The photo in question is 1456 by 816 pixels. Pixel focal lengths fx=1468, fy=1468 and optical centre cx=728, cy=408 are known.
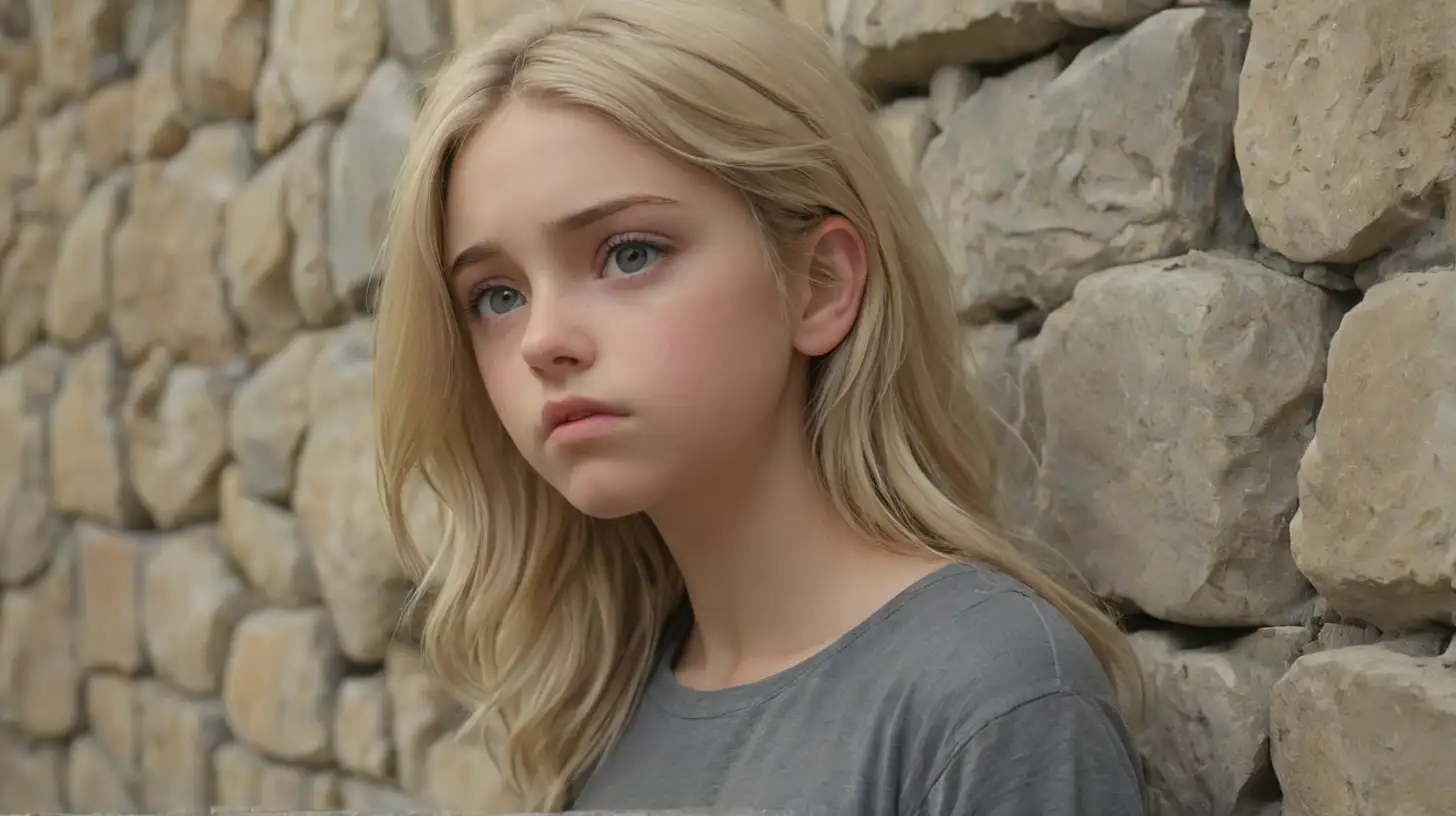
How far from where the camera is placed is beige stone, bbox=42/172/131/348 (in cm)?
225

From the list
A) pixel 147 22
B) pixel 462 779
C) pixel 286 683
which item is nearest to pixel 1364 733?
pixel 462 779

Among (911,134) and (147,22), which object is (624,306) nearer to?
(911,134)

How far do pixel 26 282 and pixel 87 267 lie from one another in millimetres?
255

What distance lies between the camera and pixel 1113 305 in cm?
93

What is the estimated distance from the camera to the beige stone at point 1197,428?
0.84 m

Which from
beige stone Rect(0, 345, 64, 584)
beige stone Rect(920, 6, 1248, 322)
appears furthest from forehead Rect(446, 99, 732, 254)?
beige stone Rect(0, 345, 64, 584)

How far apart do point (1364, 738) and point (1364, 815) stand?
39 mm

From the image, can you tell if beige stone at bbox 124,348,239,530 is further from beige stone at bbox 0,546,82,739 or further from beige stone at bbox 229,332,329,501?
beige stone at bbox 0,546,82,739

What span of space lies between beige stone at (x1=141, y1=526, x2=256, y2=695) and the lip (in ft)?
4.09

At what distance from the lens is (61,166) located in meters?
2.41

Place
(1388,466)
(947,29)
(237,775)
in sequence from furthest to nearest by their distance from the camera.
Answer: (237,775), (947,29), (1388,466)

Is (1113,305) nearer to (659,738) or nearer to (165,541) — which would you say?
(659,738)

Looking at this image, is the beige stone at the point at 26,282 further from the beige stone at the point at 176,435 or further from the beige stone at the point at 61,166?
the beige stone at the point at 176,435

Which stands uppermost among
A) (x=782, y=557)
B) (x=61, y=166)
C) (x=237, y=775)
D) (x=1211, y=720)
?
(x=61, y=166)
